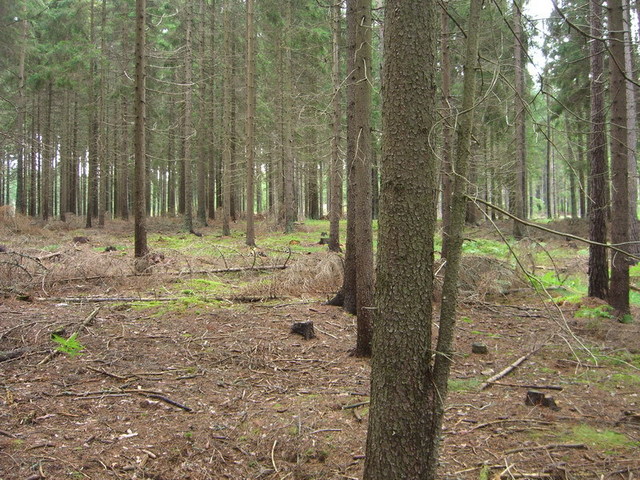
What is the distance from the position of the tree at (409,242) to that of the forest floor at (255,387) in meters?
0.69

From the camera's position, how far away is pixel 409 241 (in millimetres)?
2506

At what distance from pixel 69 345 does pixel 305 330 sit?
295cm

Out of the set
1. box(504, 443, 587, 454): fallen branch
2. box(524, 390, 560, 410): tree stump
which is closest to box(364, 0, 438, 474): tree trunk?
box(504, 443, 587, 454): fallen branch

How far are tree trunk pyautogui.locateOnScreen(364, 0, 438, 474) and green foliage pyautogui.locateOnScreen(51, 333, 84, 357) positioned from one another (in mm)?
4172

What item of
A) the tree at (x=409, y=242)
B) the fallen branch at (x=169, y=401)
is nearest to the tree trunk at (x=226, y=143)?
the fallen branch at (x=169, y=401)

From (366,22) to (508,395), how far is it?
459 cm

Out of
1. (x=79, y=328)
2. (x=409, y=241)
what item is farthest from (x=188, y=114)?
(x=409, y=241)

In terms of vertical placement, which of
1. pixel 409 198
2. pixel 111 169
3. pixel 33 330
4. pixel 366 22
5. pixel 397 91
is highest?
pixel 111 169

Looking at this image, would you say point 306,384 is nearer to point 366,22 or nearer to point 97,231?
point 366,22

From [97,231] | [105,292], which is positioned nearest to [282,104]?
[97,231]

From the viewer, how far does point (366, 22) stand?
543 centimetres

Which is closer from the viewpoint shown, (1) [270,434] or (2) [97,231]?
(1) [270,434]

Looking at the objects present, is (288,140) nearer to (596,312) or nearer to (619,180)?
(619,180)

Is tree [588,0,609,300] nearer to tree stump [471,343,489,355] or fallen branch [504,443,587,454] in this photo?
tree stump [471,343,489,355]
